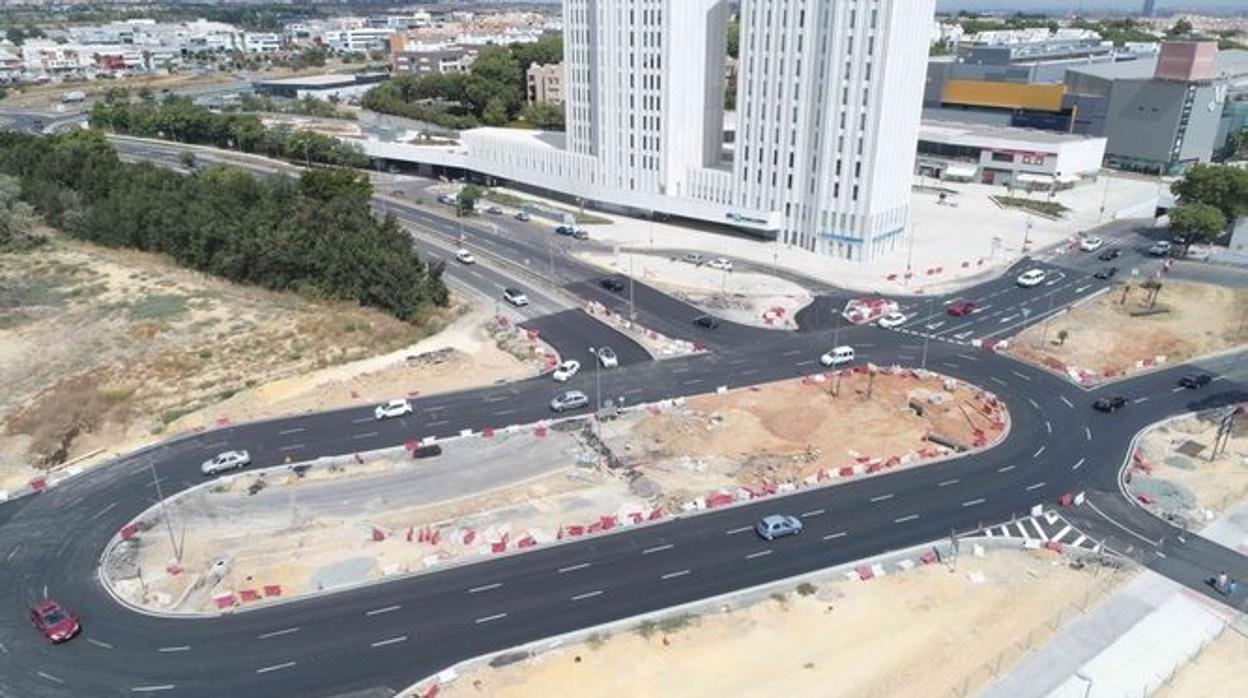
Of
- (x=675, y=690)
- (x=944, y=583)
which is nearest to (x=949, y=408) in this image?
(x=944, y=583)

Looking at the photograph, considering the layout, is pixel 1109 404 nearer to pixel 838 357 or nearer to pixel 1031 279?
pixel 838 357

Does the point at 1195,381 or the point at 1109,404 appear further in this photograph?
the point at 1195,381

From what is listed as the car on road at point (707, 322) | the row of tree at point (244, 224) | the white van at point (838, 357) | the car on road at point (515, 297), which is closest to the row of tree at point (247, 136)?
the row of tree at point (244, 224)

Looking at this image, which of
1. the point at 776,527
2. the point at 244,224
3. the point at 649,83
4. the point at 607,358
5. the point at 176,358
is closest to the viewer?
the point at 776,527

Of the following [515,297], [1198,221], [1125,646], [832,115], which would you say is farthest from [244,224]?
[1198,221]

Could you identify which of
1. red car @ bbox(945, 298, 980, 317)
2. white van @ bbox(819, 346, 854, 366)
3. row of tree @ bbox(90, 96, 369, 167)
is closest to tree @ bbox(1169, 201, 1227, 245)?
red car @ bbox(945, 298, 980, 317)
